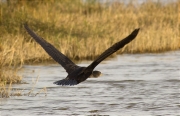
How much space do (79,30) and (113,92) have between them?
287 inches

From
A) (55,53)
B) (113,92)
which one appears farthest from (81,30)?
(55,53)

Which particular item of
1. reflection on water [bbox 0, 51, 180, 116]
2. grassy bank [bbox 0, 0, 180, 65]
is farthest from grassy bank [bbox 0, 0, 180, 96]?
reflection on water [bbox 0, 51, 180, 116]

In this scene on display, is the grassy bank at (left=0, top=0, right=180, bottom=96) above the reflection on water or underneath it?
above

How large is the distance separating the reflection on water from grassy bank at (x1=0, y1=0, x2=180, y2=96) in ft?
1.79

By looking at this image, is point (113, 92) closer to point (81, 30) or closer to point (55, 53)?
point (55, 53)

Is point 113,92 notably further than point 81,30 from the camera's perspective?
No

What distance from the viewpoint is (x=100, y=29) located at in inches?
742

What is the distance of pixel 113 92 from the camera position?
1173cm

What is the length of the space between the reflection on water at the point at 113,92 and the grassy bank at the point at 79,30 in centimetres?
54

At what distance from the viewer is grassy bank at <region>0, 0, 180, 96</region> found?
52.3 ft

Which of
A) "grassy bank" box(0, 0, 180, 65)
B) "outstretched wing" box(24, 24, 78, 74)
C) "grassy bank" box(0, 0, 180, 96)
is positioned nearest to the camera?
"outstretched wing" box(24, 24, 78, 74)

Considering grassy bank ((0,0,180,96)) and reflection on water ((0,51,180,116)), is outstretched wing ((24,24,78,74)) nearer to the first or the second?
reflection on water ((0,51,180,116))

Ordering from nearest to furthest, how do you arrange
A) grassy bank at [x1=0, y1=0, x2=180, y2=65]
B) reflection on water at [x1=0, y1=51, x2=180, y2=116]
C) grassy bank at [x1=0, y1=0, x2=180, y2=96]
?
reflection on water at [x1=0, y1=51, x2=180, y2=116]
grassy bank at [x1=0, y1=0, x2=180, y2=96]
grassy bank at [x1=0, y1=0, x2=180, y2=65]

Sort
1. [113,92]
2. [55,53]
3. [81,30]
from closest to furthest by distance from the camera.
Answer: [55,53] → [113,92] → [81,30]
